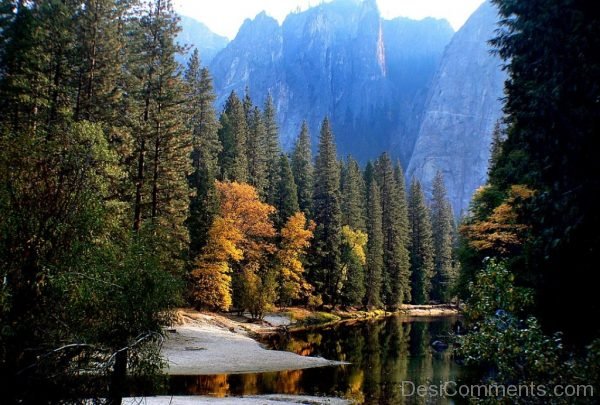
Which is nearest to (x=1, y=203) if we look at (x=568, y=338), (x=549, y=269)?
(x=549, y=269)

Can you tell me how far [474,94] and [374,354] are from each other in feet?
545

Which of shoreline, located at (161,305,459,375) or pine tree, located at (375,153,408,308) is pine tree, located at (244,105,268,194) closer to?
shoreline, located at (161,305,459,375)

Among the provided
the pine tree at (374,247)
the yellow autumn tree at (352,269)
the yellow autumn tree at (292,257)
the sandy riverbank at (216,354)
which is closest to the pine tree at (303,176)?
the yellow autumn tree at (352,269)

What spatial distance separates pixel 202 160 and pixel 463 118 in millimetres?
145618

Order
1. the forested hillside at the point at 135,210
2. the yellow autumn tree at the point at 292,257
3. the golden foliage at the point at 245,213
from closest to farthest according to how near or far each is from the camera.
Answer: the forested hillside at the point at 135,210
the golden foliage at the point at 245,213
the yellow autumn tree at the point at 292,257

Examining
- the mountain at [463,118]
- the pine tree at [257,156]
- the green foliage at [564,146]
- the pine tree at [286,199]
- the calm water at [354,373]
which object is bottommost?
the calm water at [354,373]

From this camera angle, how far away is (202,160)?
172ft

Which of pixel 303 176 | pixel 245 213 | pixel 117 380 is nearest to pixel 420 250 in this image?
pixel 303 176

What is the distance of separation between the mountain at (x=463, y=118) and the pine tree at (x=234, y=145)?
4255 inches

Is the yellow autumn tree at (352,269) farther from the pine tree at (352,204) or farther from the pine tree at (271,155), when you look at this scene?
the pine tree at (271,155)

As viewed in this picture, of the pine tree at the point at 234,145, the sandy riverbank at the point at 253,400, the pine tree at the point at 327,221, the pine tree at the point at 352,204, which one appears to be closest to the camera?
the sandy riverbank at the point at 253,400

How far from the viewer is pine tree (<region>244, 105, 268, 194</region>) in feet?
198

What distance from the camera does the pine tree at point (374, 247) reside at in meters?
66.5

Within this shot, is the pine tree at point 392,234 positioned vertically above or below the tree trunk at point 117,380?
above
